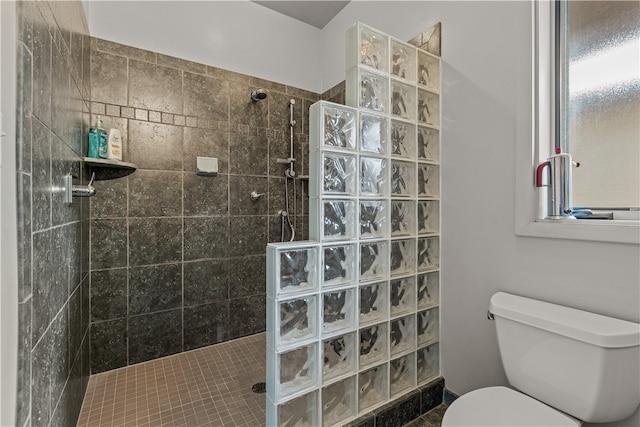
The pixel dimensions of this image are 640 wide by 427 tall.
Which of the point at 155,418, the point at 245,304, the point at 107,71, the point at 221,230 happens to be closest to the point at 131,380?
the point at 155,418

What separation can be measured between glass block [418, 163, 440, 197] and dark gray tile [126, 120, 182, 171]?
1631mm

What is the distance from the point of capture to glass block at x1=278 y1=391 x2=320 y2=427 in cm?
118

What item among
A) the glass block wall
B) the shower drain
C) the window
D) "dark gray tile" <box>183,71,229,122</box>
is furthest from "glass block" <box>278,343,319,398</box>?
"dark gray tile" <box>183,71,229,122</box>

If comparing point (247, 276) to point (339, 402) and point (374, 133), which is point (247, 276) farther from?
point (374, 133)

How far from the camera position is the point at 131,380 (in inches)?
70.6

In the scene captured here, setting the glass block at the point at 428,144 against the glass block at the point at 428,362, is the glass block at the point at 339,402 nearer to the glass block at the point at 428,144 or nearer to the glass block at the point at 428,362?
the glass block at the point at 428,362

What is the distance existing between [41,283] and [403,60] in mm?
1765

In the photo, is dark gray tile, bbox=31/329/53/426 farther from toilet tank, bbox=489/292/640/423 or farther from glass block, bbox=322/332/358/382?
toilet tank, bbox=489/292/640/423

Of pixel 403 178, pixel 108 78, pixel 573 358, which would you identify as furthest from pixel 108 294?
pixel 573 358

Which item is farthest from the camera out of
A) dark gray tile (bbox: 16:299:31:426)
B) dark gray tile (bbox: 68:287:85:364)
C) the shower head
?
the shower head

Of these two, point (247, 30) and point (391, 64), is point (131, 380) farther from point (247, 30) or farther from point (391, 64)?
point (247, 30)

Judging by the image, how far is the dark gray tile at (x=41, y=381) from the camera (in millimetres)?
803

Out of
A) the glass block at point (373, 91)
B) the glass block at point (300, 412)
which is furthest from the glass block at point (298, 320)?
the glass block at point (373, 91)

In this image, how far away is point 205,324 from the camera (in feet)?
7.18
